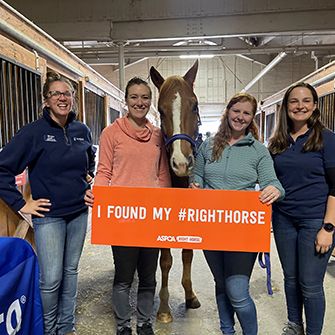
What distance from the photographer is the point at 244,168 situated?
4.18ft

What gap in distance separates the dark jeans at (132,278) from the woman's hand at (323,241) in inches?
28.9

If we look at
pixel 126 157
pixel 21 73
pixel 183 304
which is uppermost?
pixel 21 73

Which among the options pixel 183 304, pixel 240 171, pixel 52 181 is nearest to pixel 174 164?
pixel 240 171

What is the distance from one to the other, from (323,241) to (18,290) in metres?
1.16

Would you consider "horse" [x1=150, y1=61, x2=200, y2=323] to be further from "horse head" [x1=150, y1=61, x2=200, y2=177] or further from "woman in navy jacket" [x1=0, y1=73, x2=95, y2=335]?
"woman in navy jacket" [x1=0, y1=73, x2=95, y2=335]

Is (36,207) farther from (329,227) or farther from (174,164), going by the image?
(329,227)

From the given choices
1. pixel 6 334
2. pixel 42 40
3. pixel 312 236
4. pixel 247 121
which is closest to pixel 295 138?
pixel 247 121

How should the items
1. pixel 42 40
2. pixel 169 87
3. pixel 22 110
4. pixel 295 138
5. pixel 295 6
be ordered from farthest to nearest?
pixel 295 6 < pixel 42 40 < pixel 22 110 < pixel 169 87 < pixel 295 138

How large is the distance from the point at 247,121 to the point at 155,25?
332 cm

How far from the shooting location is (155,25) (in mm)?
4133

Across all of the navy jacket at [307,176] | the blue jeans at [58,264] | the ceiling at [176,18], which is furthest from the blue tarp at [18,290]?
the ceiling at [176,18]

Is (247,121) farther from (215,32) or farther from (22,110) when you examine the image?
(215,32)

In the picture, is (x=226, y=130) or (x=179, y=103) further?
(x=179, y=103)

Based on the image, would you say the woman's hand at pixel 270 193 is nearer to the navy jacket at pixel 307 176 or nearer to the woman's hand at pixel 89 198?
the navy jacket at pixel 307 176
